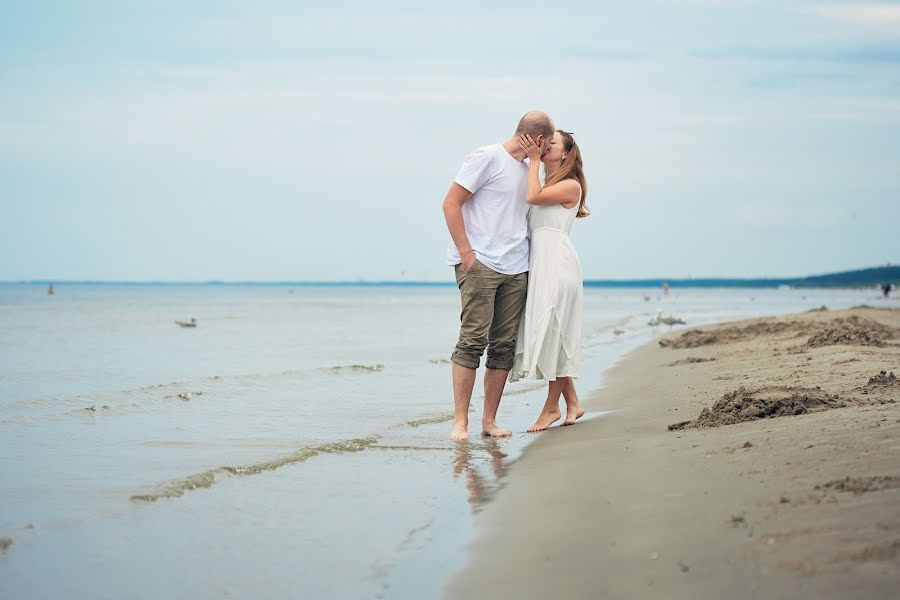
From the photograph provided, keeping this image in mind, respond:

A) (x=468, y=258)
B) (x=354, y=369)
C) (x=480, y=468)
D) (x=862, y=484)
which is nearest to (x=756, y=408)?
(x=480, y=468)

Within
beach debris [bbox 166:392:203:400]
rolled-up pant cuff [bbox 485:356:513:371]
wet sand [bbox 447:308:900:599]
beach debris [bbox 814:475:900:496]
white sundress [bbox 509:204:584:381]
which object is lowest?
beach debris [bbox 166:392:203:400]

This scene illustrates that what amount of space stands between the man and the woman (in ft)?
0.35

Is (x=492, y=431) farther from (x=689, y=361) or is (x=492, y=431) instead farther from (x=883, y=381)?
(x=689, y=361)

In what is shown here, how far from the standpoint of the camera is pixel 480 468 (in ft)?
16.8

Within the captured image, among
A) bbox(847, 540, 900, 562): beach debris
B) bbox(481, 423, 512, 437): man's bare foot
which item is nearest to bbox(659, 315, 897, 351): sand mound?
bbox(481, 423, 512, 437): man's bare foot

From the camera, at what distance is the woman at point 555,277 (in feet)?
20.3

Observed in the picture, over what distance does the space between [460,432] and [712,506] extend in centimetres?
290

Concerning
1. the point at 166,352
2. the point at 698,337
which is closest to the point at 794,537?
the point at 698,337

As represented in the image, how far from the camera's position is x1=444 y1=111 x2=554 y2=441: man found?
19.6 ft

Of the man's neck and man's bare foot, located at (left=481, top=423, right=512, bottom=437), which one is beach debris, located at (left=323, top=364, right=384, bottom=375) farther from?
the man's neck

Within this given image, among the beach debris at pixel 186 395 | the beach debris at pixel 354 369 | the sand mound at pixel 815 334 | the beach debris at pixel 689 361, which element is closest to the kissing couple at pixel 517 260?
the beach debris at pixel 186 395

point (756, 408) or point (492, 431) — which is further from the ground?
point (756, 408)

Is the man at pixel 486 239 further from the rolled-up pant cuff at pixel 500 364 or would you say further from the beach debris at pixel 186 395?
the beach debris at pixel 186 395

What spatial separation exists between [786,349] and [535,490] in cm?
776
